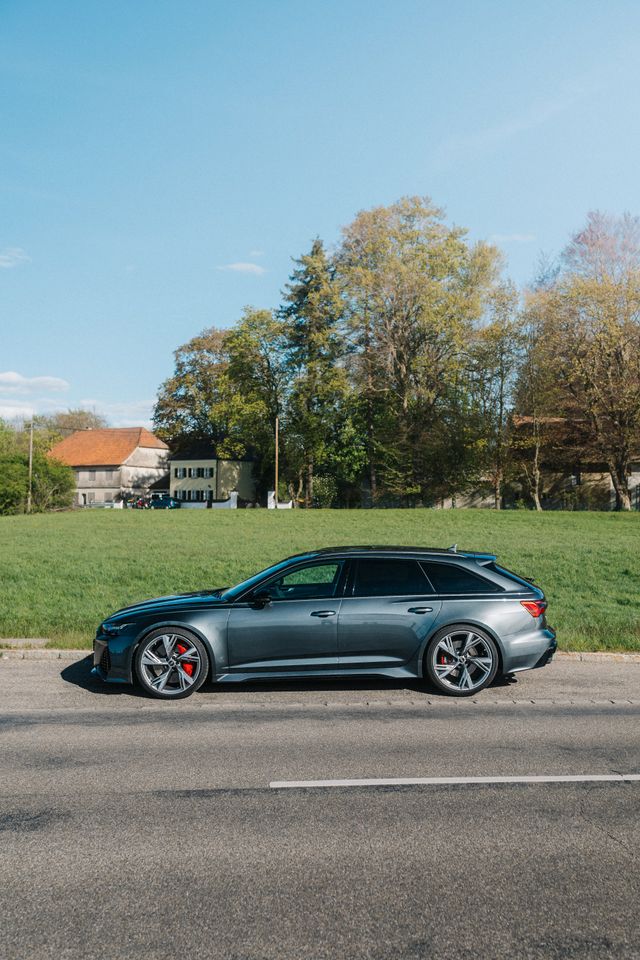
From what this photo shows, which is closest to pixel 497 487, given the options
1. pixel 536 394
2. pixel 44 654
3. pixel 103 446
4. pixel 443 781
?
pixel 536 394

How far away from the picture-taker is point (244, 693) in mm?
8992

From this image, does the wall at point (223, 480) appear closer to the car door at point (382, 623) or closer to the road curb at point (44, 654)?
the road curb at point (44, 654)

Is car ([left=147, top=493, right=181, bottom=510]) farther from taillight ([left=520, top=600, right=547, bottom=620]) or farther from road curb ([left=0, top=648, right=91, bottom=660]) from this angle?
taillight ([left=520, top=600, right=547, bottom=620])

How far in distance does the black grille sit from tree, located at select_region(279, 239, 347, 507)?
155 ft

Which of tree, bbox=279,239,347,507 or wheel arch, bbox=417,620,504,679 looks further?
tree, bbox=279,239,347,507

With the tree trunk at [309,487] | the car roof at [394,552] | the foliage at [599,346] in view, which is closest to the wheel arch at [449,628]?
the car roof at [394,552]

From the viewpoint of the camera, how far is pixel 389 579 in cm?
909

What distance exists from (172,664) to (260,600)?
118cm

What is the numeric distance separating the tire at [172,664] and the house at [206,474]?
243 feet

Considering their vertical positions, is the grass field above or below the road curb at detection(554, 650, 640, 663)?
above

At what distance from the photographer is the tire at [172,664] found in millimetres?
8672

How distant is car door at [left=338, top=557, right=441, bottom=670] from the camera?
28.7ft

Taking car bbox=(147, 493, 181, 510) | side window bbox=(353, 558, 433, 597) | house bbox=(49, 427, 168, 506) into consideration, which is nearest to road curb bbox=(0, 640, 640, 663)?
side window bbox=(353, 558, 433, 597)

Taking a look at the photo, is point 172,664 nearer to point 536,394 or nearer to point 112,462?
point 536,394
